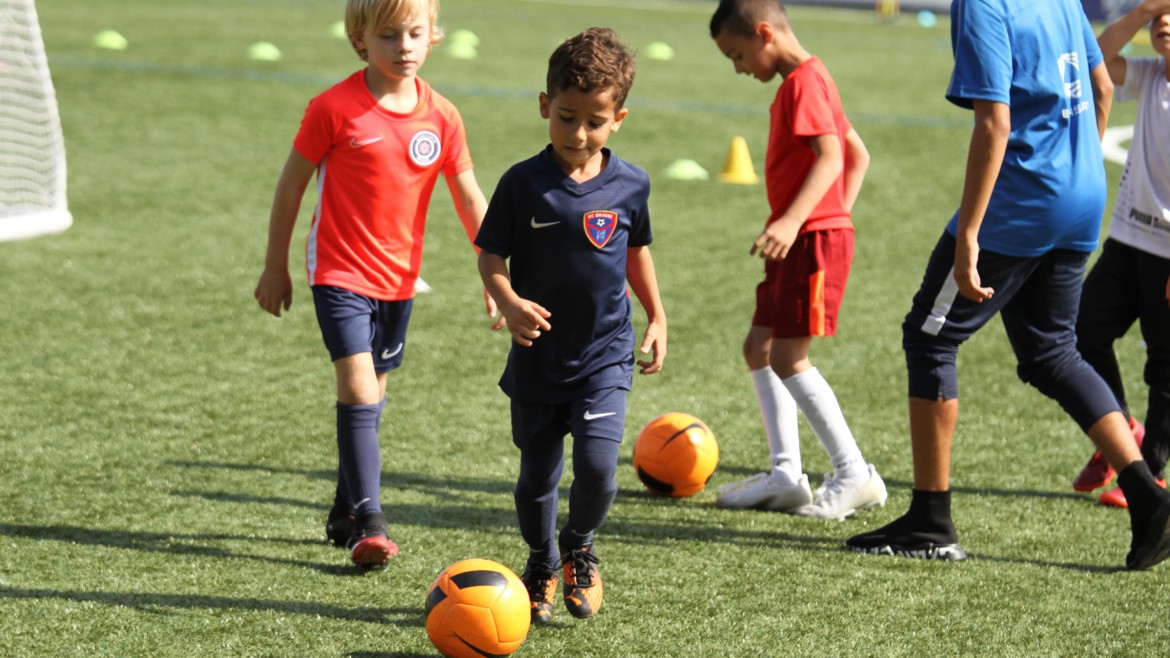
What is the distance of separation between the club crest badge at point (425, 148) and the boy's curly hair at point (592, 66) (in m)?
0.83

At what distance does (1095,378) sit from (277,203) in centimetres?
260

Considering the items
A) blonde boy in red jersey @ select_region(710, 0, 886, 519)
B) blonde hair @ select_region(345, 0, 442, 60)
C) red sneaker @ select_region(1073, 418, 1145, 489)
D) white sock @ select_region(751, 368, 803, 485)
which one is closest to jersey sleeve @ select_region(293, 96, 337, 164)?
blonde hair @ select_region(345, 0, 442, 60)

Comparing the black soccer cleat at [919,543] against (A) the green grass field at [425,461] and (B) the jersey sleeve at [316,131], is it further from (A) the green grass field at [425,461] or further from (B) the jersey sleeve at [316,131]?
(B) the jersey sleeve at [316,131]

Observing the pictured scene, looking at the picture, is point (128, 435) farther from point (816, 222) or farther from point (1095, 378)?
point (1095, 378)

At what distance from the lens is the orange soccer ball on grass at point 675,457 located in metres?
5.22

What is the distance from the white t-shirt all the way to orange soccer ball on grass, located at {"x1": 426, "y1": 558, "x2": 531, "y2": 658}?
270cm

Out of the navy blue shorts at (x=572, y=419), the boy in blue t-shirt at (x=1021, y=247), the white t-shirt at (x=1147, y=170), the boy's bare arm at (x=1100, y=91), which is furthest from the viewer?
the white t-shirt at (x=1147, y=170)

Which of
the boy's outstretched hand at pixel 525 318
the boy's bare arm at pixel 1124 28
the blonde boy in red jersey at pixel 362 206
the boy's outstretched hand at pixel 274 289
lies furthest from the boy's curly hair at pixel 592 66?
the boy's bare arm at pixel 1124 28

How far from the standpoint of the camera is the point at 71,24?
18.2m

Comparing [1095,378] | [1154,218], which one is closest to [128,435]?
[1095,378]

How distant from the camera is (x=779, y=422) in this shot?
17.2ft

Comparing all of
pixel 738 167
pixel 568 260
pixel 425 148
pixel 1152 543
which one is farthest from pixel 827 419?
pixel 738 167

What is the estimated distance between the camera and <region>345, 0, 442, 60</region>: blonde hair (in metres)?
4.41

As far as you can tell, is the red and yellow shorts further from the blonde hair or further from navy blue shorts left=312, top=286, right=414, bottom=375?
the blonde hair
